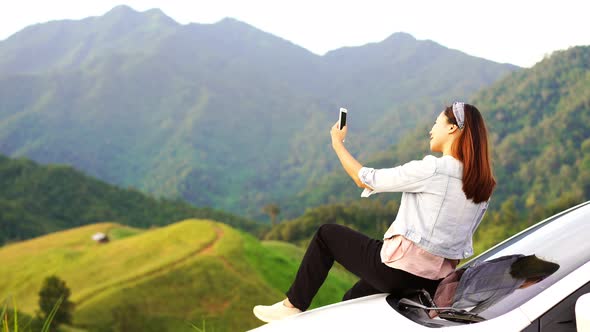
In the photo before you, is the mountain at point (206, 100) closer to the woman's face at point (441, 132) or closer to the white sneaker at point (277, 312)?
the white sneaker at point (277, 312)

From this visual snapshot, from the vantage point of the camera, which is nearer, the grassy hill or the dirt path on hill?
the grassy hill

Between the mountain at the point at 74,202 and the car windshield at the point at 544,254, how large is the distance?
61.7 m

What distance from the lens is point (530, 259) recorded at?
2.06 meters

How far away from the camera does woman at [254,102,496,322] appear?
229cm

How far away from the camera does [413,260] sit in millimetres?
2326

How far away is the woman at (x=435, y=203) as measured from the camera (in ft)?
7.52

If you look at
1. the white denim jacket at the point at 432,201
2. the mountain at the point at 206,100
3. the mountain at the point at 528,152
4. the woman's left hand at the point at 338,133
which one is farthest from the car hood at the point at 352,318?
the mountain at the point at 206,100

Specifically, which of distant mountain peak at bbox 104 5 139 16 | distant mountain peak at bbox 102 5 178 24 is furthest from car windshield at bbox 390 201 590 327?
distant mountain peak at bbox 104 5 139 16

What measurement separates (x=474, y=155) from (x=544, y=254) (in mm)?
451

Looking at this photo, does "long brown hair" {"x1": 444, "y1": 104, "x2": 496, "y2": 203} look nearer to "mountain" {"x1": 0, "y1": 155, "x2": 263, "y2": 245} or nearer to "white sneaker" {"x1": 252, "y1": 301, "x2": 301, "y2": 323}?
"white sneaker" {"x1": 252, "y1": 301, "x2": 301, "y2": 323}

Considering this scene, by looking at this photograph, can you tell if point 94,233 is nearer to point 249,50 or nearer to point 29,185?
point 29,185

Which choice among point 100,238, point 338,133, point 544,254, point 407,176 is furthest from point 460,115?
point 100,238

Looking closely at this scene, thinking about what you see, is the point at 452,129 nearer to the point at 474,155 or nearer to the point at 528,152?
the point at 474,155

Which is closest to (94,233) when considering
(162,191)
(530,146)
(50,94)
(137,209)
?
(137,209)
